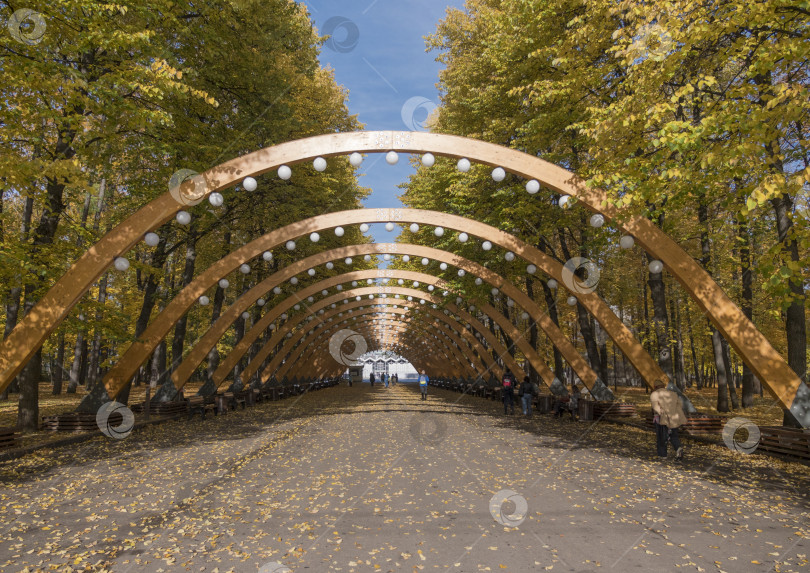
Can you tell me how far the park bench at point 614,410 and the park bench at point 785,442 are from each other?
254 inches

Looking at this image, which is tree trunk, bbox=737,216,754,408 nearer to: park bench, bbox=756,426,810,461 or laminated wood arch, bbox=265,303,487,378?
park bench, bbox=756,426,810,461

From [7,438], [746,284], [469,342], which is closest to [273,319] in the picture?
[469,342]

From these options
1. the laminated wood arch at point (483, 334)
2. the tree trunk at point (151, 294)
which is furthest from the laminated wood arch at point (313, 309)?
the tree trunk at point (151, 294)

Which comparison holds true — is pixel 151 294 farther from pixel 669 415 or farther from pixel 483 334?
pixel 483 334

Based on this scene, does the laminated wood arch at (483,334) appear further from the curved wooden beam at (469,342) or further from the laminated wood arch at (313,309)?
the curved wooden beam at (469,342)

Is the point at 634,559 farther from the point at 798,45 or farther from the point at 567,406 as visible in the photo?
the point at 567,406

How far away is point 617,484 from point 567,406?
36.1 ft

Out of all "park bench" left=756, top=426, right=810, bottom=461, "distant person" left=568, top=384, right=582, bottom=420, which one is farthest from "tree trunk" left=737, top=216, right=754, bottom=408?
"distant person" left=568, top=384, right=582, bottom=420

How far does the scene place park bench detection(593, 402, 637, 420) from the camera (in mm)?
16438

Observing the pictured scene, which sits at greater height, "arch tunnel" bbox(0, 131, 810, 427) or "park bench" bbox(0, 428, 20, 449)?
"arch tunnel" bbox(0, 131, 810, 427)

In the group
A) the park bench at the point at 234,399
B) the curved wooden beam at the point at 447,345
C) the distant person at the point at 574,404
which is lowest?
the park bench at the point at 234,399

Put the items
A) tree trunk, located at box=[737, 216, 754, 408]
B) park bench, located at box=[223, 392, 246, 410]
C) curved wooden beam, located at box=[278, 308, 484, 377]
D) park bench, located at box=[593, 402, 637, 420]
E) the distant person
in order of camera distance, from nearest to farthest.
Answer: tree trunk, located at box=[737, 216, 754, 408] < park bench, located at box=[593, 402, 637, 420] < the distant person < park bench, located at box=[223, 392, 246, 410] < curved wooden beam, located at box=[278, 308, 484, 377]

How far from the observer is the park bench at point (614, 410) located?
16438 mm

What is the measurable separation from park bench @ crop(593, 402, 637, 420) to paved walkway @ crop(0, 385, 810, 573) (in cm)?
532
